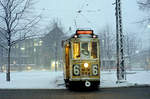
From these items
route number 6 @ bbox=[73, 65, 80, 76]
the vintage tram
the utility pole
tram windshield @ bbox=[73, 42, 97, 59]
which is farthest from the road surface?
the utility pole

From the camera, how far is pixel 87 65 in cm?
1452

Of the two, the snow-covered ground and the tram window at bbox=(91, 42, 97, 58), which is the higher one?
the tram window at bbox=(91, 42, 97, 58)

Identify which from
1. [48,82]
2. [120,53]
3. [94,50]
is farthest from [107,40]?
[94,50]

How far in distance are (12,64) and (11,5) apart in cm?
5469

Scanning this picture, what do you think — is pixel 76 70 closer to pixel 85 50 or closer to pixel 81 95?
pixel 85 50

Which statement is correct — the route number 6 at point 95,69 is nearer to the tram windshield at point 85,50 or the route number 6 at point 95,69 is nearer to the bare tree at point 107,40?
the tram windshield at point 85,50

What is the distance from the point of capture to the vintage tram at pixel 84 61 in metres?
14.4

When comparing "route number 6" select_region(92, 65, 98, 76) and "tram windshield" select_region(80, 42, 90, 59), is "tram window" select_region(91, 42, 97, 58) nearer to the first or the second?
"tram windshield" select_region(80, 42, 90, 59)

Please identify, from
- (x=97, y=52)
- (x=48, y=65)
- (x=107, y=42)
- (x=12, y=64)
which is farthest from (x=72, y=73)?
(x=12, y=64)

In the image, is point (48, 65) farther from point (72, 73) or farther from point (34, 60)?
point (72, 73)

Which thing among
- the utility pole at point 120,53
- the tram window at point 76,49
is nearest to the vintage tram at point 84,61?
the tram window at point 76,49

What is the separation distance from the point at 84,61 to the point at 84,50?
699 mm

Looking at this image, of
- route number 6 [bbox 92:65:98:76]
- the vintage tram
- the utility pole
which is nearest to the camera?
the vintage tram

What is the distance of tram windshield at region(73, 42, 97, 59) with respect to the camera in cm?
1462
